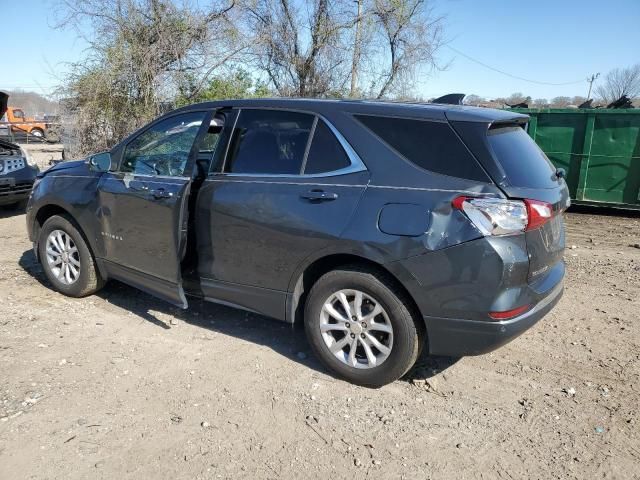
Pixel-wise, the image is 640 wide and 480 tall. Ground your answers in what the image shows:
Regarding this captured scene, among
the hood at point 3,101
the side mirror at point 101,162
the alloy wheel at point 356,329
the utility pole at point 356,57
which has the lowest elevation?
the alloy wheel at point 356,329

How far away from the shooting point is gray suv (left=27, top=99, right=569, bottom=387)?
290cm

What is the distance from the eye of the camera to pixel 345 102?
3449 mm

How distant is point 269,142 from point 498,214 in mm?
1689

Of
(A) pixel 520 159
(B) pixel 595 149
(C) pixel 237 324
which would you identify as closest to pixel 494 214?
(A) pixel 520 159

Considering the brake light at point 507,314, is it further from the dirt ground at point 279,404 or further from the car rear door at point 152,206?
the car rear door at point 152,206

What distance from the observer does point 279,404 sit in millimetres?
3188

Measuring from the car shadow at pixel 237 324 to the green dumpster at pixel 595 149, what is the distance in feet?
23.3

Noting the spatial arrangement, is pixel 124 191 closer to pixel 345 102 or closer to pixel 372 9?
pixel 345 102

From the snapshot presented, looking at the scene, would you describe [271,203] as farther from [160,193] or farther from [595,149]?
[595,149]

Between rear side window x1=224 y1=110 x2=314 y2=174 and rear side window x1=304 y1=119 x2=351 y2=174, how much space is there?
7 centimetres

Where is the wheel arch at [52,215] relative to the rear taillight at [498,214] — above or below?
below

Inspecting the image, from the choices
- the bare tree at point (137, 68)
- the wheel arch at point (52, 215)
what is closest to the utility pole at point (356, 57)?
the bare tree at point (137, 68)

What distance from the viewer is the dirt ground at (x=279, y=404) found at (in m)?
2.66

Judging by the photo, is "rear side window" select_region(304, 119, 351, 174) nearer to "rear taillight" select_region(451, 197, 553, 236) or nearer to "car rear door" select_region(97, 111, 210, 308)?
"rear taillight" select_region(451, 197, 553, 236)
